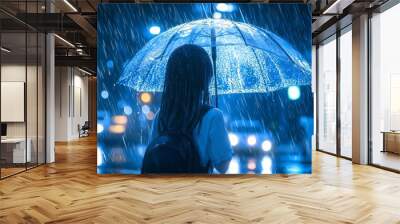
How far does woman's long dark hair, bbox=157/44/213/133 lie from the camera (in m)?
7.20

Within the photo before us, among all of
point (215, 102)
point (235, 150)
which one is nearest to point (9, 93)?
point (215, 102)

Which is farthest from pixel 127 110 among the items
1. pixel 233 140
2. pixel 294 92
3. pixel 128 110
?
pixel 294 92

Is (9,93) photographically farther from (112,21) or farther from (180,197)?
(180,197)

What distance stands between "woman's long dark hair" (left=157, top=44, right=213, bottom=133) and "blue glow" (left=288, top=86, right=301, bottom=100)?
1.55 meters

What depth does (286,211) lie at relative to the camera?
4539 millimetres

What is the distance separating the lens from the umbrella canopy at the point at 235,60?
7.14m

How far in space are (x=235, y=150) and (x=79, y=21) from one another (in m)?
4.76

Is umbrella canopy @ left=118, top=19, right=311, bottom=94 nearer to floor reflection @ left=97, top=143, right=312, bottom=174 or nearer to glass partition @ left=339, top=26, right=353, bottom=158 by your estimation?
floor reflection @ left=97, top=143, right=312, bottom=174

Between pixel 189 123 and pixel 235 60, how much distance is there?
58.9 inches

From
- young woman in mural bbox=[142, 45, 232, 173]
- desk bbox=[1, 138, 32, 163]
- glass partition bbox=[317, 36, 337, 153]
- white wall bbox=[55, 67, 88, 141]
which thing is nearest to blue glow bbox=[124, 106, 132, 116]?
young woman in mural bbox=[142, 45, 232, 173]

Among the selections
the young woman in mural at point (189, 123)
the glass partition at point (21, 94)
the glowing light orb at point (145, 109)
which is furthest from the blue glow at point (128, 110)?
the glass partition at point (21, 94)

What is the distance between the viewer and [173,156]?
727 centimetres

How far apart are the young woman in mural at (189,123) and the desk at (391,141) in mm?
3912

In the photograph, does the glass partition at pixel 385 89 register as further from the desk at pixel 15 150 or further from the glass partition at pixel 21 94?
the desk at pixel 15 150
